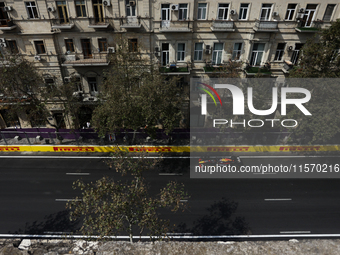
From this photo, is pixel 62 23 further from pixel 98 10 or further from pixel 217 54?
pixel 217 54

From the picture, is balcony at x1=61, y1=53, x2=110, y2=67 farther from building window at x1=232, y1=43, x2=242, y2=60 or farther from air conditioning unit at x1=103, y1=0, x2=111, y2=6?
building window at x1=232, y1=43, x2=242, y2=60

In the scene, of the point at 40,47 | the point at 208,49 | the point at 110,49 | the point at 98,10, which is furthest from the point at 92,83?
the point at 208,49

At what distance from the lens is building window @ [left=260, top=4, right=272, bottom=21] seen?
2578 cm

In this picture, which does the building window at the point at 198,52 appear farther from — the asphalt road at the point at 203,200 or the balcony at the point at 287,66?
the asphalt road at the point at 203,200

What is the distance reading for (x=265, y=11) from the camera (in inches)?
1027

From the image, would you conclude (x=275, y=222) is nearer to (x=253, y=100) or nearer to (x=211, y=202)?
(x=211, y=202)

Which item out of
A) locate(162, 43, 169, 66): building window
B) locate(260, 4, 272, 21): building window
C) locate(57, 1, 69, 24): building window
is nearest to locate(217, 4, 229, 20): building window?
locate(260, 4, 272, 21): building window

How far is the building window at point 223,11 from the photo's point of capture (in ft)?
84.1

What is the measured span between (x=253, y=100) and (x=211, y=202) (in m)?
13.1

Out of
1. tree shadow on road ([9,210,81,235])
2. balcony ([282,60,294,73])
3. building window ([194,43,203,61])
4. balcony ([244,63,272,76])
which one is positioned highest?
building window ([194,43,203,61])

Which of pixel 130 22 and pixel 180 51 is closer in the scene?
pixel 130 22

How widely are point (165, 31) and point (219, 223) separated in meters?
21.6

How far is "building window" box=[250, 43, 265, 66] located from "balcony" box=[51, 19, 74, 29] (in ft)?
75.5

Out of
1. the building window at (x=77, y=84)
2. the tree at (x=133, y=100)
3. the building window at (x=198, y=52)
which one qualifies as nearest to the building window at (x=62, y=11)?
the building window at (x=77, y=84)
